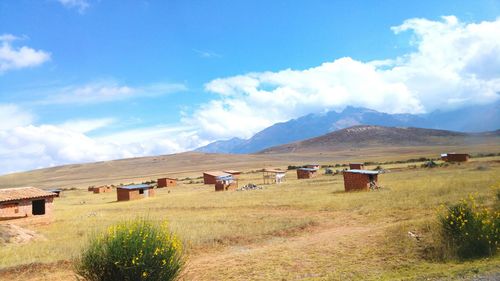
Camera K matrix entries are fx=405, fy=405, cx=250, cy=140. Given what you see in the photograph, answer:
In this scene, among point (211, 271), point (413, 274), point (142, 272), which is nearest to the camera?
point (142, 272)

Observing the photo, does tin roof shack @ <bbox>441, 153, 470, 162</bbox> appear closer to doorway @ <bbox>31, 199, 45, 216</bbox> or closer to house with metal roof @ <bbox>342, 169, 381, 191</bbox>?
house with metal roof @ <bbox>342, 169, 381, 191</bbox>

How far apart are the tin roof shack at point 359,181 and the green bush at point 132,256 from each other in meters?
31.4

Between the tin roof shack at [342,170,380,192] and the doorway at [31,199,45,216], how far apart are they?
1111 inches

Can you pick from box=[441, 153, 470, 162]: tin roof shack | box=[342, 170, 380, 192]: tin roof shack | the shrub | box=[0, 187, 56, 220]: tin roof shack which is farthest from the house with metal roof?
box=[441, 153, 470, 162]: tin roof shack

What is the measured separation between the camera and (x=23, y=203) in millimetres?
34125

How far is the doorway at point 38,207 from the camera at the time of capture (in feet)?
115

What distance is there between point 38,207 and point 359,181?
30.0 m

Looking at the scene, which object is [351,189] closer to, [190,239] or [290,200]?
[290,200]

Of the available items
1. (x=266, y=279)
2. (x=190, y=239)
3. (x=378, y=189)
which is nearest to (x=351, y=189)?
(x=378, y=189)

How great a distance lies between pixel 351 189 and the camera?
40.4 metres

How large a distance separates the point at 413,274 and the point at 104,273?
8544mm

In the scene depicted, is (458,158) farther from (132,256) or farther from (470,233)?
(132,256)

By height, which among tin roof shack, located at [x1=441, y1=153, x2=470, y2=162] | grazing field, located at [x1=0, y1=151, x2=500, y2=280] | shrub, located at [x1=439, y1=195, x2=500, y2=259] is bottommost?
grazing field, located at [x1=0, y1=151, x2=500, y2=280]

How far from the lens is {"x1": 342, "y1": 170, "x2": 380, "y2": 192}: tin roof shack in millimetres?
39938
